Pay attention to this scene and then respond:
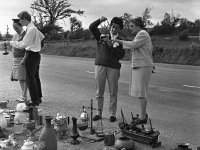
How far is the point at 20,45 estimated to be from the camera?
6625 millimetres

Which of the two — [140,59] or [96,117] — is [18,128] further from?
[140,59]

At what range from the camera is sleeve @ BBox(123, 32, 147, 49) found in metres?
5.46

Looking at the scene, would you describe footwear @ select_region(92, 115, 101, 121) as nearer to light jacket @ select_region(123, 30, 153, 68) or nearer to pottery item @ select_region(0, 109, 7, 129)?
light jacket @ select_region(123, 30, 153, 68)

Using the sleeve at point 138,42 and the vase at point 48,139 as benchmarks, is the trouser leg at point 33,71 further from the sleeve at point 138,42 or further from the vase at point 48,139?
the vase at point 48,139

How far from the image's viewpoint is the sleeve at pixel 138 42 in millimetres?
5457

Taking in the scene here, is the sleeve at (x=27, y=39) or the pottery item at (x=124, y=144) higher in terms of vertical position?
the sleeve at (x=27, y=39)

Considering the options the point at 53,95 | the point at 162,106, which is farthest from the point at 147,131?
the point at 53,95

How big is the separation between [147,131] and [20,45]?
320 cm

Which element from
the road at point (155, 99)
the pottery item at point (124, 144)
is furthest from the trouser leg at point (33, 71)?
the pottery item at point (124, 144)

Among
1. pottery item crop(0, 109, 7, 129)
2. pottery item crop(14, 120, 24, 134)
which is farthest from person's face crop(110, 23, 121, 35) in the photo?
pottery item crop(0, 109, 7, 129)

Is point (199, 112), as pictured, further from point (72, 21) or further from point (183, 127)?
point (72, 21)

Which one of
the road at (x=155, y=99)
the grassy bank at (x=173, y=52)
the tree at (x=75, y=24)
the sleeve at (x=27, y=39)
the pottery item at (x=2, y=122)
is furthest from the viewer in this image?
the tree at (x=75, y=24)

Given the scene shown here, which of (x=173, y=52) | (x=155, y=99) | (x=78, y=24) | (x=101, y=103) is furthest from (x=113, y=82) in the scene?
(x=78, y=24)

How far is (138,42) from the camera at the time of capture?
5461mm
